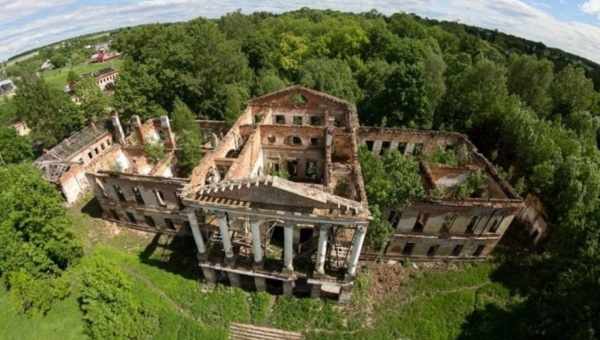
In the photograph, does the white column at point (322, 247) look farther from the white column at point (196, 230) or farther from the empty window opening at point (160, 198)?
the empty window opening at point (160, 198)

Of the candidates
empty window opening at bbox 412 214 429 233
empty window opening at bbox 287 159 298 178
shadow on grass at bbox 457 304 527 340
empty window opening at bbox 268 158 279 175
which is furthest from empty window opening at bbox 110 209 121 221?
shadow on grass at bbox 457 304 527 340

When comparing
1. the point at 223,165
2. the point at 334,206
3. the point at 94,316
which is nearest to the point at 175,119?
the point at 223,165

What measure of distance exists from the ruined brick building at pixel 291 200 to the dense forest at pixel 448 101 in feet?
14.8

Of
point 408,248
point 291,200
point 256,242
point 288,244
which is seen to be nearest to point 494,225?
point 408,248

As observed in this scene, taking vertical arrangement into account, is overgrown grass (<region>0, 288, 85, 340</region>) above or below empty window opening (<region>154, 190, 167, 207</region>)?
below

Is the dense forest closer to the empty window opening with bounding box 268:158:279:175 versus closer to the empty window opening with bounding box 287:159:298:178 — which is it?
the empty window opening with bounding box 268:158:279:175

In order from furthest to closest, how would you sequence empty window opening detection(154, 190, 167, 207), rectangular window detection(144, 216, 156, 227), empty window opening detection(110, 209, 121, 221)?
empty window opening detection(110, 209, 121, 221)
rectangular window detection(144, 216, 156, 227)
empty window opening detection(154, 190, 167, 207)

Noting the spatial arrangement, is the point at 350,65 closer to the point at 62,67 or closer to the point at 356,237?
the point at 356,237

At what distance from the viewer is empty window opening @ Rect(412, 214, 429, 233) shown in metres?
22.2

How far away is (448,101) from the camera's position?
3831 cm

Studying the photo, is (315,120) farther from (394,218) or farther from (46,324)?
(46,324)

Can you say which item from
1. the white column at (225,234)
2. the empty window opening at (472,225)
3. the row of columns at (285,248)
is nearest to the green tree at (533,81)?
the empty window opening at (472,225)

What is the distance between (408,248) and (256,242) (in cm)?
1411

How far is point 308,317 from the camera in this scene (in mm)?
20797
